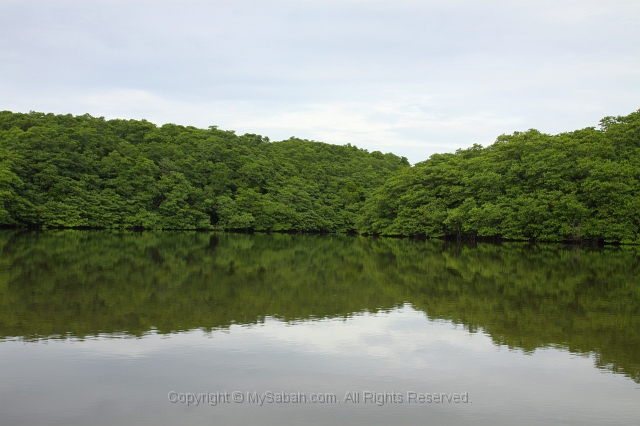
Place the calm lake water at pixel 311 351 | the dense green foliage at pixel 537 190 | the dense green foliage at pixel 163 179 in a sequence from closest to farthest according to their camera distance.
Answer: the calm lake water at pixel 311 351
the dense green foliage at pixel 537 190
the dense green foliage at pixel 163 179

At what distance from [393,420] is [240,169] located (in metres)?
61.3

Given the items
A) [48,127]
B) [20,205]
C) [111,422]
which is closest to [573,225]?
[111,422]

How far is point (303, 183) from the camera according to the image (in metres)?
67.8

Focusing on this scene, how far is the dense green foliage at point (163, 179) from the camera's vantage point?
2044 inches

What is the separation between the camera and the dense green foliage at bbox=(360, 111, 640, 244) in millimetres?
38312

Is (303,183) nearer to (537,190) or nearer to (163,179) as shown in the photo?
(163,179)

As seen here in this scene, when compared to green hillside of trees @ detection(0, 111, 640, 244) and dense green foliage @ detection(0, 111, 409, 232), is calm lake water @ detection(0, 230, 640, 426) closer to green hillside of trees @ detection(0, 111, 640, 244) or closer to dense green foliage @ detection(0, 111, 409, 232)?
green hillside of trees @ detection(0, 111, 640, 244)

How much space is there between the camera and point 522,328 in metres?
9.99

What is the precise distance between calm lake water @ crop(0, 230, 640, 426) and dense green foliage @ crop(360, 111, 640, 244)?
2531cm

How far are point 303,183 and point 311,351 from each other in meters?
59.8

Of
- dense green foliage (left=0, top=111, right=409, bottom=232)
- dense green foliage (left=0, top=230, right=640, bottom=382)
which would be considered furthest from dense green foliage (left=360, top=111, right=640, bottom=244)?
dense green foliage (left=0, top=230, right=640, bottom=382)

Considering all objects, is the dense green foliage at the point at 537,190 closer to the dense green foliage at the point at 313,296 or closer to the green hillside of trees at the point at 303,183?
the green hillside of trees at the point at 303,183

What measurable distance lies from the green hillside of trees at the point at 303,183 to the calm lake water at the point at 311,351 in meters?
26.8

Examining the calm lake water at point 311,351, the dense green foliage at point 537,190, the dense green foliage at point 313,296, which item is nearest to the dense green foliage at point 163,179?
the dense green foliage at point 537,190
